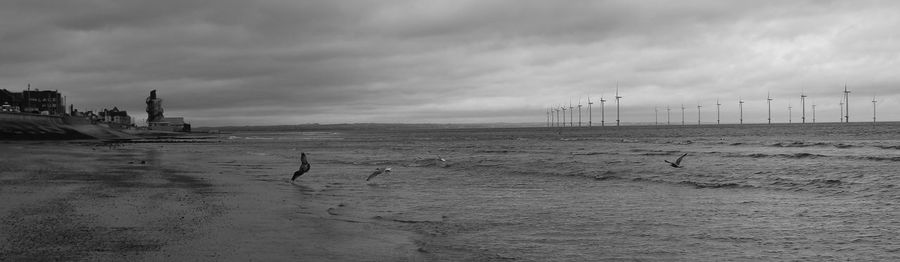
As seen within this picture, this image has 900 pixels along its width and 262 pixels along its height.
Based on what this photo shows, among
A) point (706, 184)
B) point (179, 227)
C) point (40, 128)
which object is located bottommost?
point (706, 184)

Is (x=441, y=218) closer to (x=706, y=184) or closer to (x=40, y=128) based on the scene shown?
(x=706, y=184)

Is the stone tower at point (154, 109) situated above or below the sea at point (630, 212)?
above

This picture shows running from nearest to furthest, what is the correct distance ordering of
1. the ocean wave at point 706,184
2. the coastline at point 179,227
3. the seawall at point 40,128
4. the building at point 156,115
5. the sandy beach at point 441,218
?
the coastline at point 179,227 → the sandy beach at point 441,218 → the ocean wave at point 706,184 → the seawall at point 40,128 → the building at point 156,115

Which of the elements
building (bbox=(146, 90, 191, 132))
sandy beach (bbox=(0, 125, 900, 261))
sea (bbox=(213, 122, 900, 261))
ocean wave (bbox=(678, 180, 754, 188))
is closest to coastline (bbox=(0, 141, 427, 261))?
sandy beach (bbox=(0, 125, 900, 261))

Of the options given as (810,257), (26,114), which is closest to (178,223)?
(810,257)

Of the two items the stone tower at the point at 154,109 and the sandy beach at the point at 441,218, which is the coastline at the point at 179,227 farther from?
the stone tower at the point at 154,109

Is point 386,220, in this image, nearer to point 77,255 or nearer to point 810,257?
point 77,255

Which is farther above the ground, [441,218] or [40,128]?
[40,128]

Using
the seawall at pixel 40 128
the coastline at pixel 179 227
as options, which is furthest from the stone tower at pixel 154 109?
the coastline at pixel 179 227

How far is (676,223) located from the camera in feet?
43.6

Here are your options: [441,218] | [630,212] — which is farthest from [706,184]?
[441,218]

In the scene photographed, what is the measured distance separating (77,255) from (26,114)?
91.7 metres

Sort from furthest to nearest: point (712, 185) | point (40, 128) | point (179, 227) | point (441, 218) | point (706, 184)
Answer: point (40, 128), point (706, 184), point (712, 185), point (441, 218), point (179, 227)

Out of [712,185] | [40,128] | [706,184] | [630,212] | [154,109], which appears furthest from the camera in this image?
[154,109]
